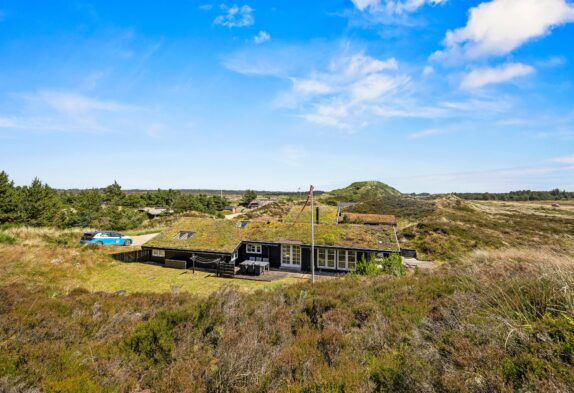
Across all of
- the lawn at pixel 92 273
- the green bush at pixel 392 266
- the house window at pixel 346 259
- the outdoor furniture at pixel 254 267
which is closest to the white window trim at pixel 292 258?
the outdoor furniture at pixel 254 267

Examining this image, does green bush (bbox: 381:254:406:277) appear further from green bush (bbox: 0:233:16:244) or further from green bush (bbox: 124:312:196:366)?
green bush (bbox: 0:233:16:244)

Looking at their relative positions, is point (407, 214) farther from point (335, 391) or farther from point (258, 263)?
point (335, 391)

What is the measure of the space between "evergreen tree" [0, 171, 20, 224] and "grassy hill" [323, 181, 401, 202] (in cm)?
7124

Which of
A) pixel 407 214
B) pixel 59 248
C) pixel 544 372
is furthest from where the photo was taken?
pixel 407 214

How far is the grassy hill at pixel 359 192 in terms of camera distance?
91.0 metres

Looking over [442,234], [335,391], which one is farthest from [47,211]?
[442,234]

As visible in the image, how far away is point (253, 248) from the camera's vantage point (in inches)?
979

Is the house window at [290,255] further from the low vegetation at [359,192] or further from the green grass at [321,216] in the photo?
the low vegetation at [359,192]

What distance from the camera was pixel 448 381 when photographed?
394cm

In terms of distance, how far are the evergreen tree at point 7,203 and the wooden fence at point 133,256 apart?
19.5m

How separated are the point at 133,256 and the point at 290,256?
14.4 meters

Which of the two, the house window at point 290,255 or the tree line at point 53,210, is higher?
the tree line at point 53,210

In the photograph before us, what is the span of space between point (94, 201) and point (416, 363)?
5399 cm

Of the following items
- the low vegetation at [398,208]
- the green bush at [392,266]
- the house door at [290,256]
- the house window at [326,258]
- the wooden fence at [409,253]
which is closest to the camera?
the green bush at [392,266]
